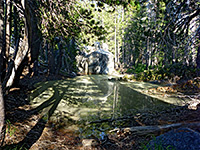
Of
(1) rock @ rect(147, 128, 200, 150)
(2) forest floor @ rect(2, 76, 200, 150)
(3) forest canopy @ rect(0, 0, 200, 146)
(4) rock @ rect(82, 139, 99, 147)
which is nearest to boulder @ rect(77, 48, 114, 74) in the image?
(3) forest canopy @ rect(0, 0, 200, 146)

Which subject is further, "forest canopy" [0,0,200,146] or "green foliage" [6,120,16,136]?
"forest canopy" [0,0,200,146]

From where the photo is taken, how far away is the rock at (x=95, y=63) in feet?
78.2

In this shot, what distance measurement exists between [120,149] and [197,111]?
11.5 feet

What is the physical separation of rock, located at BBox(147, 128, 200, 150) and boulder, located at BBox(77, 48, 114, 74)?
2114 centimetres

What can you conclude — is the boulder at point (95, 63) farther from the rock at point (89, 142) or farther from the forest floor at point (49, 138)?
the rock at point (89, 142)

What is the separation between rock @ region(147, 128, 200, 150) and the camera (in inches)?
90.0

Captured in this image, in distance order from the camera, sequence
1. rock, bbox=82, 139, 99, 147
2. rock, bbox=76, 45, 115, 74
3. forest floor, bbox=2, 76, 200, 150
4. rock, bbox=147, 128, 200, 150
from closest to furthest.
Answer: rock, bbox=147, 128, 200, 150, forest floor, bbox=2, 76, 200, 150, rock, bbox=82, 139, 99, 147, rock, bbox=76, 45, 115, 74

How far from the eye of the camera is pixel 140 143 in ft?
9.82

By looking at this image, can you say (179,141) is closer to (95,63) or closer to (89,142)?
(89,142)

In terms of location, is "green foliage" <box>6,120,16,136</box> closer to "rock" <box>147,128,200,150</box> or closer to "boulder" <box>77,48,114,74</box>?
"rock" <box>147,128,200,150</box>

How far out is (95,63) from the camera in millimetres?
24125

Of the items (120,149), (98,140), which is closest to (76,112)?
(98,140)

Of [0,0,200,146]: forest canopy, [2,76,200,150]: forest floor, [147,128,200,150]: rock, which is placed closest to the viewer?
[147,128,200,150]: rock

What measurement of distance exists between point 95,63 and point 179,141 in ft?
72.3
